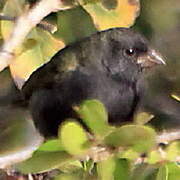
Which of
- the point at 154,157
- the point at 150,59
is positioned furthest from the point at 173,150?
the point at 150,59

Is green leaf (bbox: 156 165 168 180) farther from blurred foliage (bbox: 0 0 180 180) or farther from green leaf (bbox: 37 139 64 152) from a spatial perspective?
green leaf (bbox: 37 139 64 152)

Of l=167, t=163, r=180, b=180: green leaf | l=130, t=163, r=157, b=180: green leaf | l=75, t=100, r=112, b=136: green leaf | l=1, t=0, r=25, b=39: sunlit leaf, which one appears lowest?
l=167, t=163, r=180, b=180: green leaf

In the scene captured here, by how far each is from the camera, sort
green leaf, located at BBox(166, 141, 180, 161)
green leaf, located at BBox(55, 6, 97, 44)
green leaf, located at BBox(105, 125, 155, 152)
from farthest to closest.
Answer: green leaf, located at BBox(55, 6, 97, 44) < green leaf, located at BBox(166, 141, 180, 161) < green leaf, located at BBox(105, 125, 155, 152)

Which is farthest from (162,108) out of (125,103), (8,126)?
(8,126)

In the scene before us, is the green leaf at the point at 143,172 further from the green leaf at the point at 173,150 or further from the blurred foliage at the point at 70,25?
the blurred foliage at the point at 70,25

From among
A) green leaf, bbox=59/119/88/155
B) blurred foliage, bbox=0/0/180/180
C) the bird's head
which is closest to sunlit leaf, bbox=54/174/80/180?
blurred foliage, bbox=0/0/180/180
